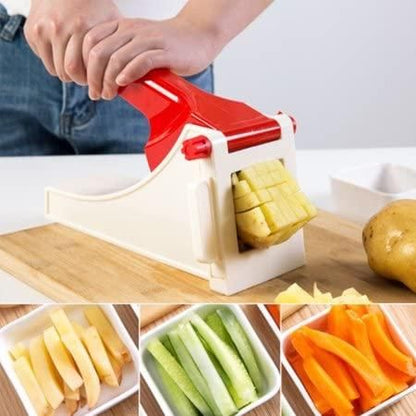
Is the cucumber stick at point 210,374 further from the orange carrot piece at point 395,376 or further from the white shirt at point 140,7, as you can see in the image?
the white shirt at point 140,7

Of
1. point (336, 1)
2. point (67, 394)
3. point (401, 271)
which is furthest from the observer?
point (336, 1)

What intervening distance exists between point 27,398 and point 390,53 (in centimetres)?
295

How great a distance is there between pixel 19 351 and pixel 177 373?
0.41 feet

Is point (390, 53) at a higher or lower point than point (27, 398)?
lower

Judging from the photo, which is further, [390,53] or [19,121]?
[390,53]

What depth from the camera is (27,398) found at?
894 mm

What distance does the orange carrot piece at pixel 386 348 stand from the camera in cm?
90

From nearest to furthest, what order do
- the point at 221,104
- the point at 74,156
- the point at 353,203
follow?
the point at 221,104 < the point at 353,203 < the point at 74,156

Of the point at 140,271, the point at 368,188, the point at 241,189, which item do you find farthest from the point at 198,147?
the point at 368,188

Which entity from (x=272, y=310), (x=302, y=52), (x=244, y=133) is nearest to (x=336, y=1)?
(x=302, y=52)

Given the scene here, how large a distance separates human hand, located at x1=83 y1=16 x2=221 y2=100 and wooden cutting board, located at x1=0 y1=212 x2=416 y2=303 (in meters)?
0.23

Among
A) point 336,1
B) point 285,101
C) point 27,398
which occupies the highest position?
point 27,398

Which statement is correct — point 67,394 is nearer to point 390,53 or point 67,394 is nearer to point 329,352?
point 329,352

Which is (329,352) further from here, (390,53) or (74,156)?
(390,53)
